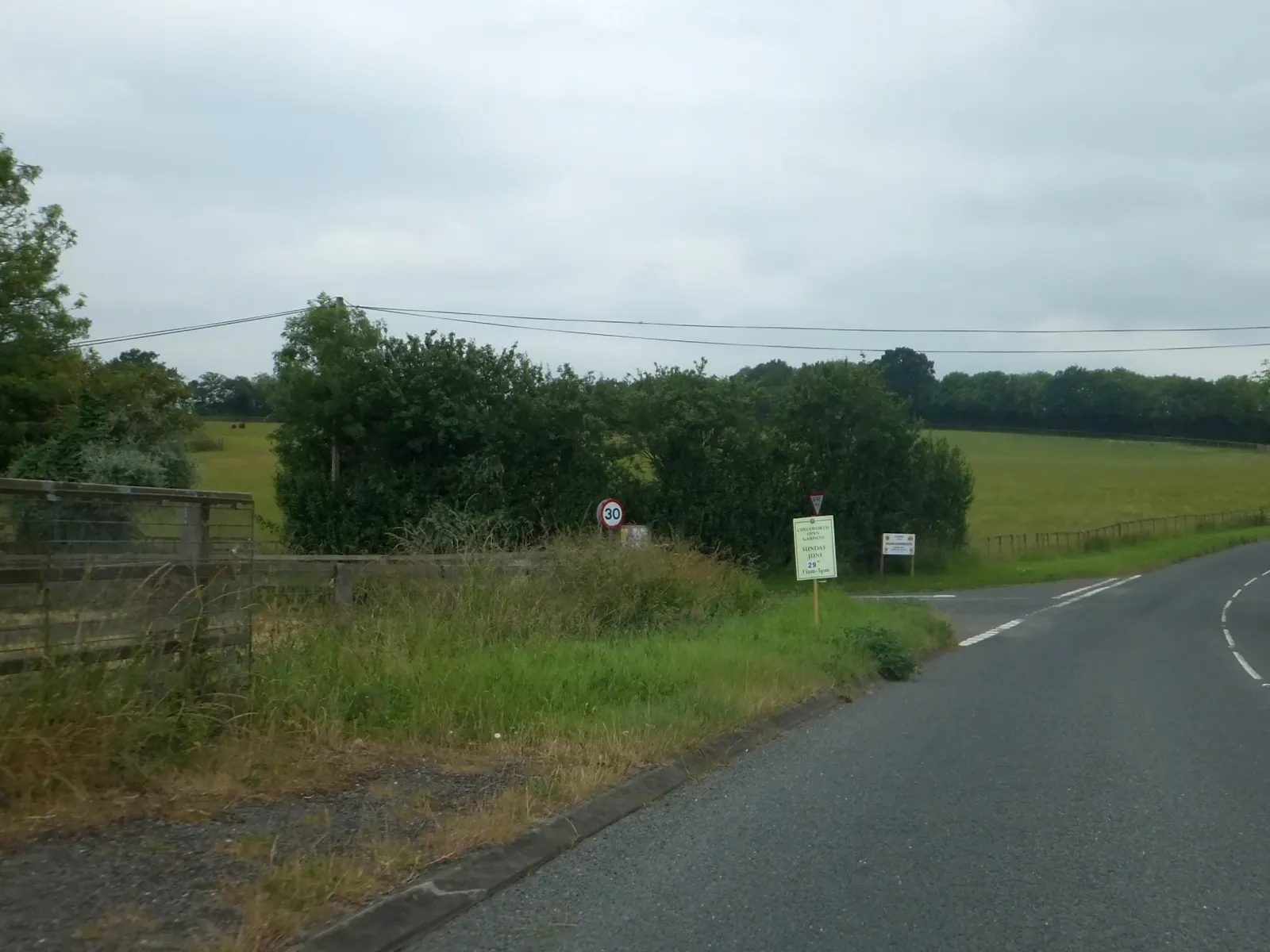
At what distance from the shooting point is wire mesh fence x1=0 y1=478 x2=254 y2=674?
7.14 metres

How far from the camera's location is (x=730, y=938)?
230 inches

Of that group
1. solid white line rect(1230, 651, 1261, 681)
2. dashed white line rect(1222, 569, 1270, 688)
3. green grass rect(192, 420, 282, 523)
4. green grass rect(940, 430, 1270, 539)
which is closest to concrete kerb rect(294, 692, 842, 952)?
dashed white line rect(1222, 569, 1270, 688)

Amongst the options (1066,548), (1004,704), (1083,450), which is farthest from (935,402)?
(1004,704)

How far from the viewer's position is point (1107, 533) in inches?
2522

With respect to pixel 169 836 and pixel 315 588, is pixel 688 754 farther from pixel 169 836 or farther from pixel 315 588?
pixel 315 588

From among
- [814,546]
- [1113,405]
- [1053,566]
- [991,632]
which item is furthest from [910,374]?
[814,546]

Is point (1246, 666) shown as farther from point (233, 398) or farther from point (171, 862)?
point (233, 398)

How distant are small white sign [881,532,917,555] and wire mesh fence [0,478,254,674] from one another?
38.7 m

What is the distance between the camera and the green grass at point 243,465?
46.4 meters

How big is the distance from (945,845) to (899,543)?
3923cm

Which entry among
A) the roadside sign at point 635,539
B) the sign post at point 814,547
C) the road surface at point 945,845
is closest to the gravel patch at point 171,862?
the road surface at point 945,845

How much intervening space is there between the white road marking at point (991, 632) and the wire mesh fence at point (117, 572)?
52.4 feet

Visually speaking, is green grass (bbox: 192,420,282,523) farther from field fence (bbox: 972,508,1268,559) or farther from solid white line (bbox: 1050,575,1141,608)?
field fence (bbox: 972,508,1268,559)

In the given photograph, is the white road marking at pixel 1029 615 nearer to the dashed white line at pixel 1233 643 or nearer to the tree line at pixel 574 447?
the dashed white line at pixel 1233 643
